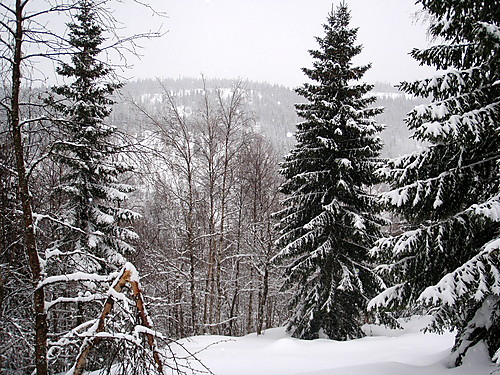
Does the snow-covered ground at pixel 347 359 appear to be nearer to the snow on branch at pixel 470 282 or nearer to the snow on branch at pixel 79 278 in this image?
the snow on branch at pixel 470 282

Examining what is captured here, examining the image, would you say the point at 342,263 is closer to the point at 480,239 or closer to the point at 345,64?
the point at 480,239

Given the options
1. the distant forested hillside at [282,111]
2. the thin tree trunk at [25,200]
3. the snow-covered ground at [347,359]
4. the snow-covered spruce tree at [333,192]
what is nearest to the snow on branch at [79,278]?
the thin tree trunk at [25,200]

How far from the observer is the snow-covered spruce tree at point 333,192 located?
11.4 metres

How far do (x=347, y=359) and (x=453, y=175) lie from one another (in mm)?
4386

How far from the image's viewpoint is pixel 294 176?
40.0 ft

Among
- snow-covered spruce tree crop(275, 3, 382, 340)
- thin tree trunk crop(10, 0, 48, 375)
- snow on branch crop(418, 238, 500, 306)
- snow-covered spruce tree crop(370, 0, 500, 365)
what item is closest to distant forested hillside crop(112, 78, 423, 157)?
snow-covered spruce tree crop(275, 3, 382, 340)

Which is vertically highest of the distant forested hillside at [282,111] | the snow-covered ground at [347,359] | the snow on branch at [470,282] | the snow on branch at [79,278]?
the distant forested hillside at [282,111]

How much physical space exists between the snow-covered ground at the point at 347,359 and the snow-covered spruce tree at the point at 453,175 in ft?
1.57

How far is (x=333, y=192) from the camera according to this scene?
38.8 ft

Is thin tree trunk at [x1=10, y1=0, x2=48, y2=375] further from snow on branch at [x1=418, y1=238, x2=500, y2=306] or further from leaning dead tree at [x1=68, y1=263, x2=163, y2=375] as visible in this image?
snow on branch at [x1=418, y1=238, x2=500, y2=306]

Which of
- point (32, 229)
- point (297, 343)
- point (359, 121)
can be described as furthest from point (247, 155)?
point (32, 229)

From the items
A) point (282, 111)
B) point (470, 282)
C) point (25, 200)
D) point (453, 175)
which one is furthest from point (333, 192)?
point (282, 111)

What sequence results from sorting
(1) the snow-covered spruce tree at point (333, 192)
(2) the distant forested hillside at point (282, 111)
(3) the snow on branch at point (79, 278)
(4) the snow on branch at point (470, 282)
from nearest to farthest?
(3) the snow on branch at point (79, 278) < (4) the snow on branch at point (470, 282) < (1) the snow-covered spruce tree at point (333, 192) < (2) the distant forested hillside at point (282, 111)

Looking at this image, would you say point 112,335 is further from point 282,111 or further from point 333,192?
point 282,111
